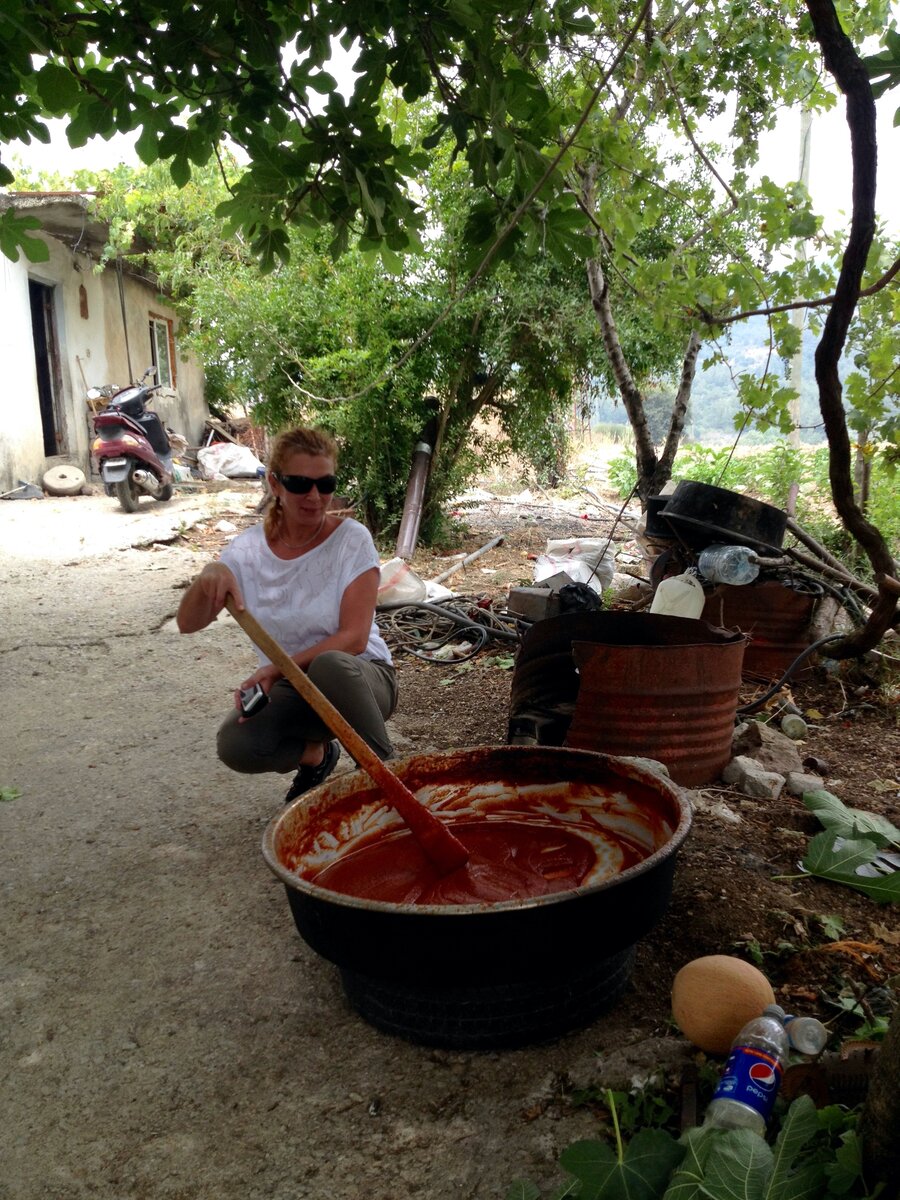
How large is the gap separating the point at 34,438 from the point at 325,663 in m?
10.5

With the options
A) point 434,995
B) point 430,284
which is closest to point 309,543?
point 434,995

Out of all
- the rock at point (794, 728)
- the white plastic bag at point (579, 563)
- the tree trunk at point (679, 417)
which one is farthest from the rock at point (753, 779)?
the white plastic bag at point (579, 563)

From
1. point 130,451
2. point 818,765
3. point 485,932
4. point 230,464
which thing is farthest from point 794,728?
point 230,464

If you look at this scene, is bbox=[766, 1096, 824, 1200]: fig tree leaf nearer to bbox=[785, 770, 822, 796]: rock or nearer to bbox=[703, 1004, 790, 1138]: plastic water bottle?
bbox=[703, 1004, 790, 1138]: plastic water bottle

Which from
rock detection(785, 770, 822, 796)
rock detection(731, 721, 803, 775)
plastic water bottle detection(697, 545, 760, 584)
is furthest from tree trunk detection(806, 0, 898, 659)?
plastic water bottle detection(697, 545, 760, 584)

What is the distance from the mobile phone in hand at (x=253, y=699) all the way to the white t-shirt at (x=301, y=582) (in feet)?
0.75

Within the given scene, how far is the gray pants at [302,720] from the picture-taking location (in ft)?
8.75

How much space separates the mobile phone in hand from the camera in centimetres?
259

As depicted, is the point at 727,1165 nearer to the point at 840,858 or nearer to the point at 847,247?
the point at 840,858

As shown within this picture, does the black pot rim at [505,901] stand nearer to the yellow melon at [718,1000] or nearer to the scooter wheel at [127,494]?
the yellow melon at [718,1000]

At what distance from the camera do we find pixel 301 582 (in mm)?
2832

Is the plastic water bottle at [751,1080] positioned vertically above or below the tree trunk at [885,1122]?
below

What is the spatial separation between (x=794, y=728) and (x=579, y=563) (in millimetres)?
2551

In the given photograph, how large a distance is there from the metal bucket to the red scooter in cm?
826
